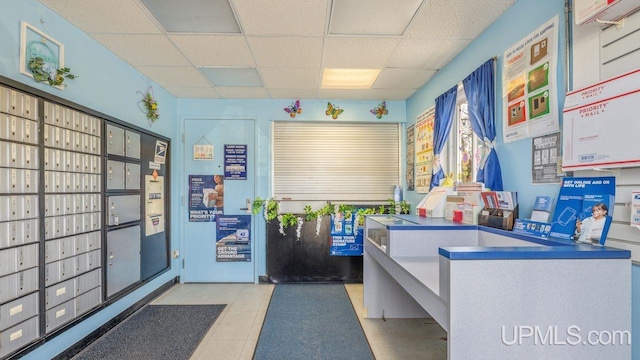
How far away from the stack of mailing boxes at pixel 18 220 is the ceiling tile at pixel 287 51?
169cm

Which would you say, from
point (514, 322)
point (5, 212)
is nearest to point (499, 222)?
point (514, 322)

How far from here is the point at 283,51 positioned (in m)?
2.91

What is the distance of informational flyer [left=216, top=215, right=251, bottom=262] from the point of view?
4.35 metres

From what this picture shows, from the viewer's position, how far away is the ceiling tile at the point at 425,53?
108 inches

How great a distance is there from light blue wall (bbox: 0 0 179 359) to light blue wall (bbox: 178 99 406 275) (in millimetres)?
601

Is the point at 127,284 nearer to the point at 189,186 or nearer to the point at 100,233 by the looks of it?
the point at 100,233

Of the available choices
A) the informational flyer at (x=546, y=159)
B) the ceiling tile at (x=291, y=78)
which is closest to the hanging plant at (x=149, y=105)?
the ceiling tile at (x=291, y=78)

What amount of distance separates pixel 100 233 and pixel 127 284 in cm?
73

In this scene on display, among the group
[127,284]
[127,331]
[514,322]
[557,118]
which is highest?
[557,118]

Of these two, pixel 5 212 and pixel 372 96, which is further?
pixel 372 96

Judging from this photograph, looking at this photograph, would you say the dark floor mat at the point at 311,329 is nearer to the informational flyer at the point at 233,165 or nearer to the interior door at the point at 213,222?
the interior door at the point at 213,222

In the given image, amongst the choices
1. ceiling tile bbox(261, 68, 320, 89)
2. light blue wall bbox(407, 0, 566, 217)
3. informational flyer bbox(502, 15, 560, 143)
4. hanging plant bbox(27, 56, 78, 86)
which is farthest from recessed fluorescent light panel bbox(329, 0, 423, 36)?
hanging plant bbox(27, 56, 78, 86)

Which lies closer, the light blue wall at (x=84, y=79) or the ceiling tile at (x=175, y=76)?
the light blue wall at (x=84, y=79)

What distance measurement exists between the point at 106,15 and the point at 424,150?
10.9 ft
